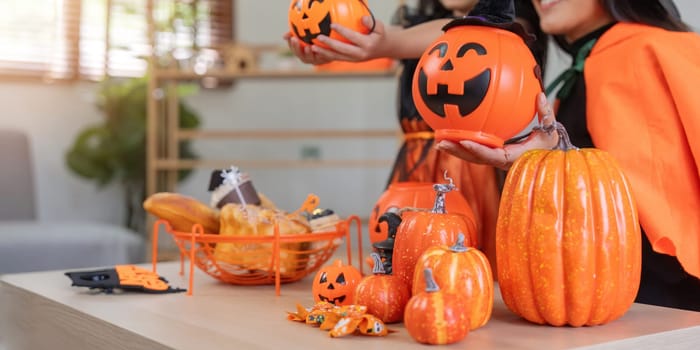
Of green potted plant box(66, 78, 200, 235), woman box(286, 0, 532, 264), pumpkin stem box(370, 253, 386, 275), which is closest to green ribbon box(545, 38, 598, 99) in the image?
woman box(286, 0, 532, 264)

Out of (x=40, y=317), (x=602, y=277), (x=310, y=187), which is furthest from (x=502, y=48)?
(x=310, y=187)

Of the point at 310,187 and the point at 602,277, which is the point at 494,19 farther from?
the point at 310,187

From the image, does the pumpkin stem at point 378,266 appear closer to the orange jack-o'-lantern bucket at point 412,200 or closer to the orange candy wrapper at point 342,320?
the orange candy wrapper at point 342,320

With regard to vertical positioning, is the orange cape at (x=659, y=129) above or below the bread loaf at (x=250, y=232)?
above

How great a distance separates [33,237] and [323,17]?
187 centimetres

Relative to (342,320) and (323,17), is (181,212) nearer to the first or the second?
(323,17)

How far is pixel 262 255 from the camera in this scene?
106 centimetres

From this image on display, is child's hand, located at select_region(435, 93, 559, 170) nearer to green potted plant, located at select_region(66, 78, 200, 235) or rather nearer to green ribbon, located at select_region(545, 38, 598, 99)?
green ribbon, located at select_region(545, 38, 598, 99)

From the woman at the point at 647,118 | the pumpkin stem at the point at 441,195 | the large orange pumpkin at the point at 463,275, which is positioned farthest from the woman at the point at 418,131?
the large orange pumpkin at the point at 463,275

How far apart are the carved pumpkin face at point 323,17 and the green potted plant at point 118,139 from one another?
2661 millimetres

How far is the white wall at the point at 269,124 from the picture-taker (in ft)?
12.5

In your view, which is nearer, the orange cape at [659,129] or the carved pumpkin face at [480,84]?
the carved pumpkin face at [480,84]

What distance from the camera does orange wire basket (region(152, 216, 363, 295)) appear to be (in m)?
1.00

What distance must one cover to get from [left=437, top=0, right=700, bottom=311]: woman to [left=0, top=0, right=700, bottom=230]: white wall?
2.82 m
